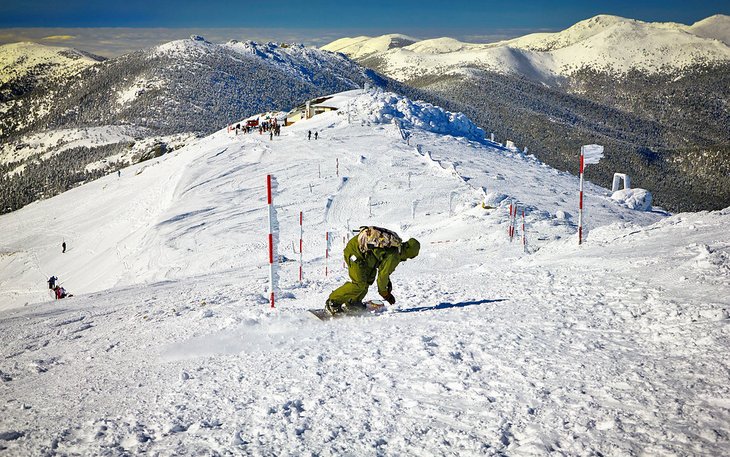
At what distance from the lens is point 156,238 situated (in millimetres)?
27781

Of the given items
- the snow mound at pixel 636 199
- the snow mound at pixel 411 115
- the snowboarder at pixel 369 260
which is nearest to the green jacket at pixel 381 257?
the snowboarder at pixel 369 260

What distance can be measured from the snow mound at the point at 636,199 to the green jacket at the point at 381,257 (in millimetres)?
27380

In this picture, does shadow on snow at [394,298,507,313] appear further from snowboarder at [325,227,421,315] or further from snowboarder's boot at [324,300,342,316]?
snowboarder's boot at [324,300,342,316]

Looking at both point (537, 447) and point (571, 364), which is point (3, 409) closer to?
point (537, 447)

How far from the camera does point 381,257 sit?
7.19 m

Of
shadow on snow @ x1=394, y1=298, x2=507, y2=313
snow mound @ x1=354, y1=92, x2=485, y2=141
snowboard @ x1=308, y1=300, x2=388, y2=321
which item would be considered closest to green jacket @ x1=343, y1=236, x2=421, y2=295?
snowboard @ x1=308, y1=300, x2=388, y2=321

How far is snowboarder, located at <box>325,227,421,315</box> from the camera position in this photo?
280 inches

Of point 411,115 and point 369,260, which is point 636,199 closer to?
point 411,115

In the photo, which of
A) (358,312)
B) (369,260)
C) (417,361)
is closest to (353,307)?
(358,312)

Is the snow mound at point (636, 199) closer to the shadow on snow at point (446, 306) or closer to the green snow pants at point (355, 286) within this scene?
the shadow on snow at point (446, 306)

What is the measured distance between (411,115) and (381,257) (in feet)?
141

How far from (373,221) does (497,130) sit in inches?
6104

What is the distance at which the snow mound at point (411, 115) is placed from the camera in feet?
154

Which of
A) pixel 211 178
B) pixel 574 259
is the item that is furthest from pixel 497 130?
pixel 574 259
